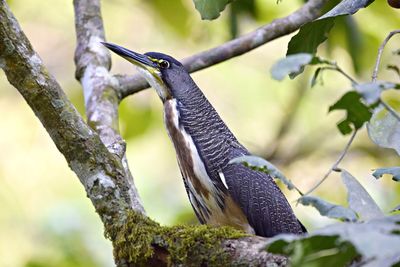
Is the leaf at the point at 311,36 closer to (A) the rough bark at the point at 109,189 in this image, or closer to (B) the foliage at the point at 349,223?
(B) the foliage at the point at 349,223

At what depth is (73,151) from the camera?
2.61 metres

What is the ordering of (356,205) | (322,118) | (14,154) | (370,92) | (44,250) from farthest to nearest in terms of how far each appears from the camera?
1. (14,154)
2. (322,118)
3. (44,250)
4. (356,205)
5. (370,92)

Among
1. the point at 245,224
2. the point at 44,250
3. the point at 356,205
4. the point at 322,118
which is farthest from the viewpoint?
the point at 322,118

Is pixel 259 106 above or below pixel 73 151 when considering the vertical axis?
above

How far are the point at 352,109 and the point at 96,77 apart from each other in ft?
7.13

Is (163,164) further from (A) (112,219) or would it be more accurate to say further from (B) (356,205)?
(B) (356,205)

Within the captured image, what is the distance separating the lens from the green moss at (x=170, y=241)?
2404 mm

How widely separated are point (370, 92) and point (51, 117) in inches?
53.4

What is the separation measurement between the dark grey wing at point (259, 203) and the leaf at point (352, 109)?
4.81ft

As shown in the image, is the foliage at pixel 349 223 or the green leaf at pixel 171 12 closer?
the foliage at pixel 349 223

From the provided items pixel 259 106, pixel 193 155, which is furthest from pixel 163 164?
pixel 193 155

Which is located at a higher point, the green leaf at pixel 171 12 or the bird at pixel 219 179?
the green leaf at pixel 171 12

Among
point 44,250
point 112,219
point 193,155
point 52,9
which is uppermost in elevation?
point 52,9

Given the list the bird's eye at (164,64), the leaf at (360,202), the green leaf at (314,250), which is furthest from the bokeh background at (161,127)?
the green leaf at (314,250)
